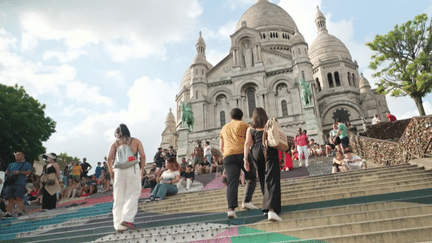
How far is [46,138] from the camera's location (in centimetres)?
2683

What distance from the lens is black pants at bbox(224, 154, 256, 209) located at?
15.3ft

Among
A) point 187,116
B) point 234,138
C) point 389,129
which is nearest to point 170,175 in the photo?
point 234,138

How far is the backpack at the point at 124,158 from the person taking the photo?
186 inches

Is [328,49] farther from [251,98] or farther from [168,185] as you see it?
[168,185]

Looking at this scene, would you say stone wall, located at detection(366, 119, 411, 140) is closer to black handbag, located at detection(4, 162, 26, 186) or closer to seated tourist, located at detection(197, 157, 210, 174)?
seated tourist, located at detection(197, 157, 210, 174)

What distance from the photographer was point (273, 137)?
14.1 feet

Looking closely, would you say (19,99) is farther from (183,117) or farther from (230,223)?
(230,223)

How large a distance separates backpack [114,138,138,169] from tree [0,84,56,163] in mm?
22416

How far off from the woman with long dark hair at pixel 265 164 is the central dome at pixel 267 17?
41.6 meters

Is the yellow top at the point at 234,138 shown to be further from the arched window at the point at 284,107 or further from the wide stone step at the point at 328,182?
the arched window at the point at 284,107

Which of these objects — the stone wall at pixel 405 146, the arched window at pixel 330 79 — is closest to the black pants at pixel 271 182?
the stone wall at pixel 405 146

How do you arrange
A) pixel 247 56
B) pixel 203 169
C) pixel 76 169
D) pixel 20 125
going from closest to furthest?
1. pixel 76 169
2. pixel 203 169
3. pixel 20 125
4. pixel 247 56

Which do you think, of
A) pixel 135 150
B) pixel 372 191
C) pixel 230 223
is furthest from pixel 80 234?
pixel 372 191

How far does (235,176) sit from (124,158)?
1.81 meters
